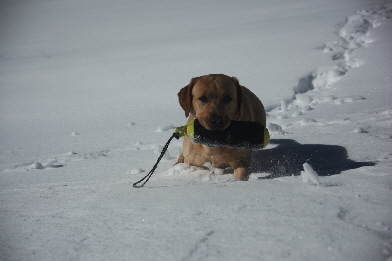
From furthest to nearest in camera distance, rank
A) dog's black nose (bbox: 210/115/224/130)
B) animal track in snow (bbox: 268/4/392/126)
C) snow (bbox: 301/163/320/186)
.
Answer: animal track in snow (bbox: 268/4/392/126) → dog's black nose (bbox: 210/115/224/130) → snow (bbox: 301/163/320/186)

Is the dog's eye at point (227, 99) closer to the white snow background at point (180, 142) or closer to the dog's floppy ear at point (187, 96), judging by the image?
the dog's floppy ear at point (187, 96)

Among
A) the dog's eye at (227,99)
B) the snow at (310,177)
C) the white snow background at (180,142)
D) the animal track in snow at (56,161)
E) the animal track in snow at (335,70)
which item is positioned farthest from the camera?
the animal track in snow at (335,70)

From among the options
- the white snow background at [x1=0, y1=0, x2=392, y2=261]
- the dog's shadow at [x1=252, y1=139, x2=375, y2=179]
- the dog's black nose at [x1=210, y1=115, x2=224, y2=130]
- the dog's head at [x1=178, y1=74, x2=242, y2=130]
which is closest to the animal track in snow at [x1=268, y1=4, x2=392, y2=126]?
the white snow background at [x1=0, y1=0, x2=392, y2=261]

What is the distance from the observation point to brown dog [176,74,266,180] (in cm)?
252

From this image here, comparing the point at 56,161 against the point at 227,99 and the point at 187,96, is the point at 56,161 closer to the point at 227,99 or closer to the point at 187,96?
the point at 187,96

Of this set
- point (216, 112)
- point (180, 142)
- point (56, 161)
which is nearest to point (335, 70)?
point (180, 142)

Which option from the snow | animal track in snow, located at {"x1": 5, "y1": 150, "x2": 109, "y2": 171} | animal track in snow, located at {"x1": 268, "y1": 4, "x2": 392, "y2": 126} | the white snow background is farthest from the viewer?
animal track in snow, located at {"x1": 268, "y1": 4, "x2": 392, "y2": 126}

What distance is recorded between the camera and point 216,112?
2.54 metres

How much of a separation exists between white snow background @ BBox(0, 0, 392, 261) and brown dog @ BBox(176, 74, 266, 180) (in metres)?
0.14

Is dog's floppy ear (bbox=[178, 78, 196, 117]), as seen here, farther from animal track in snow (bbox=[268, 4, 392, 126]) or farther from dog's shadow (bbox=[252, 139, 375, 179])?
animal track in snow (bbox=[268, 4, 392, 126])

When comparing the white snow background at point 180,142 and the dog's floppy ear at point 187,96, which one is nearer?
the white snow background at point 180,142

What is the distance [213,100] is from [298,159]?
761mm

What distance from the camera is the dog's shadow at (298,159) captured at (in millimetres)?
2451

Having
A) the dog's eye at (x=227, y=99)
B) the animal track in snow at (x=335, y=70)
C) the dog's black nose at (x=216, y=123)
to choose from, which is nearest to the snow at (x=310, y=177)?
the dog's black nose at (x=216, y=123)
